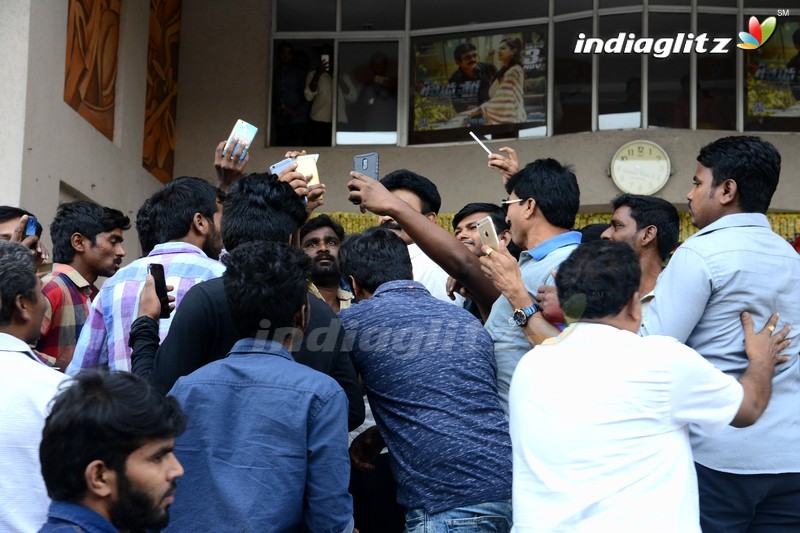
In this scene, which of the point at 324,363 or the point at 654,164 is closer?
the point at 324,363

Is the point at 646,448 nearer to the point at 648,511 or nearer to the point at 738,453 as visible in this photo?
the point at 648,511

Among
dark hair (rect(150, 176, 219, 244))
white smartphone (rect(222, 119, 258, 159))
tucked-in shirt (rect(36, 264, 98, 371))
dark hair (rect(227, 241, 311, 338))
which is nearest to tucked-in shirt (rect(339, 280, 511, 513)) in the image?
dark hair (rect(227, 241, 311, 338))

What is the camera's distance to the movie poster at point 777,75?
11312 millimetres

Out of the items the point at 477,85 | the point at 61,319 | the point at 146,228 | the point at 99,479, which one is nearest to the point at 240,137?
the point at 146,228

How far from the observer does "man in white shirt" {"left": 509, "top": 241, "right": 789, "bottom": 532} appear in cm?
240

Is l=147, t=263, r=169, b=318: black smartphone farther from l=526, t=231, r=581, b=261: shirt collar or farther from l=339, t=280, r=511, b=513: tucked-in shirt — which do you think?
l=526, t=231, r=581, b=261: shirt collar

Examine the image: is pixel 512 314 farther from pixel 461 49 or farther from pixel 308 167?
pixel 461 49

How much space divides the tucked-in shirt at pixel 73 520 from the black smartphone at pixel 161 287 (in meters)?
1.20

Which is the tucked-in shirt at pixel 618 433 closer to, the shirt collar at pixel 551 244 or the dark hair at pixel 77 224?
the shirt collar at pixel 551 244

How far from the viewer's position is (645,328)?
320 cm

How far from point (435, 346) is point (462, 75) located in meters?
9.32

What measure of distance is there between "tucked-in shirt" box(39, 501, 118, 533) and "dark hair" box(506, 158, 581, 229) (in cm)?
205

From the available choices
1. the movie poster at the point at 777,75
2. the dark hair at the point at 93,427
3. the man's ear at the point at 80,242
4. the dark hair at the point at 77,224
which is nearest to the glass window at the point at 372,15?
the movie poster at the point at 777,75

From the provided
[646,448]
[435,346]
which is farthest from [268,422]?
[646,448]
